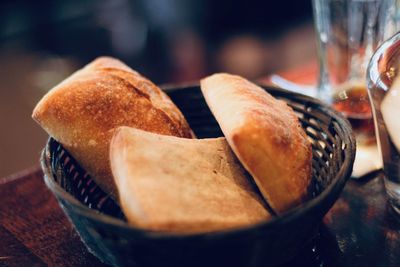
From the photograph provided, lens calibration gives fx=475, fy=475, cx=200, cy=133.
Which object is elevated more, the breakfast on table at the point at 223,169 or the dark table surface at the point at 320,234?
the breakfast on table at the point at 223,169

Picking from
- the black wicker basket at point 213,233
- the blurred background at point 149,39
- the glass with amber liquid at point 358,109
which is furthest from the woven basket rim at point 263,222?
the blurred background at point 149,39

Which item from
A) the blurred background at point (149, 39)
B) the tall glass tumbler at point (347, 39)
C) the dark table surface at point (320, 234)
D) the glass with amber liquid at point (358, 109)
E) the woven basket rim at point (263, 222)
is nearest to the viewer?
the woven basket rim at point (263, 222)

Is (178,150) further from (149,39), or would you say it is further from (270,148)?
(149,39)

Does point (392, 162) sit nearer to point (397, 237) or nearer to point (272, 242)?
point (397, 237)

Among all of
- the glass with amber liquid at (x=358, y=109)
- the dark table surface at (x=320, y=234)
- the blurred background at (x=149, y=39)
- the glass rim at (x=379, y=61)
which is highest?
the glass rim at (x=379, y=61)

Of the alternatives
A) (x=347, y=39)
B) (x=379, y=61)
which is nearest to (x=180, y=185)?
(x=379, y=61)

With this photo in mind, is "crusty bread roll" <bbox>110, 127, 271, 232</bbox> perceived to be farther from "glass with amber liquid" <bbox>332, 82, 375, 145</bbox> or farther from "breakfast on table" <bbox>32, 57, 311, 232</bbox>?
"glass with amber liquid" <bbox>332, 82, 375, 145</bbox>

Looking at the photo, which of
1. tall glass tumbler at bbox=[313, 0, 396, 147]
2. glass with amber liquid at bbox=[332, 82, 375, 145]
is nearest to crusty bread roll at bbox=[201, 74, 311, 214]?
glass with amber liquid at bbox=[332, 82, 375, 145]

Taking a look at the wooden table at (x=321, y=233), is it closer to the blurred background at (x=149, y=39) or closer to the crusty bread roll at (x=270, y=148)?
the crusty bread roll at (x=270, y=148)
